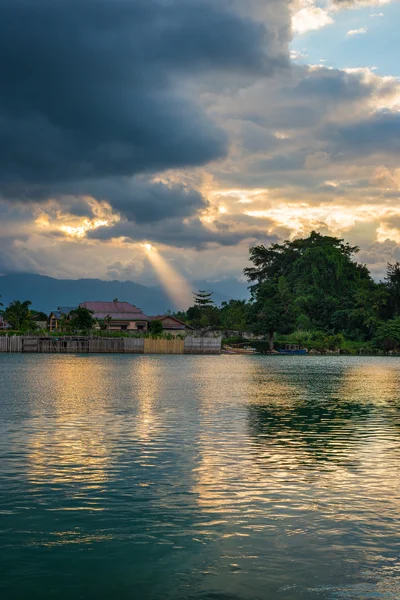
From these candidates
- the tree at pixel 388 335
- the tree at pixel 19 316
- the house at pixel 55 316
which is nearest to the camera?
the tree at pixel 388 335

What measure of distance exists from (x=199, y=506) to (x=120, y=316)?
5630 inches

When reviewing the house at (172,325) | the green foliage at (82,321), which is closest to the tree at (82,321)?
the green foliage at (82,321)

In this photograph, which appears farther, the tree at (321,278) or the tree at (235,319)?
the tree at (235,319)

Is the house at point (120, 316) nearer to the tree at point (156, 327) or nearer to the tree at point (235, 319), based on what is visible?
the tree at point (156, 327)

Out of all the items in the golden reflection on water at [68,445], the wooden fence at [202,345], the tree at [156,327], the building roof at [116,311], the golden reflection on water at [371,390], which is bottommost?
the golden reflection on water at [371,390]

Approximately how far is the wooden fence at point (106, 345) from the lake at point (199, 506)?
3561 inches

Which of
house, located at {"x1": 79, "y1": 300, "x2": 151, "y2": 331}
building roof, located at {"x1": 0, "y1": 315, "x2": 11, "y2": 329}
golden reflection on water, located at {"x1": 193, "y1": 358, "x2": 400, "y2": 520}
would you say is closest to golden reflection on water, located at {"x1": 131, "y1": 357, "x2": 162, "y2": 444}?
golden reflection on water, located at {"x1": 193, "y1": 358, "x2": 400, "y2": 520}

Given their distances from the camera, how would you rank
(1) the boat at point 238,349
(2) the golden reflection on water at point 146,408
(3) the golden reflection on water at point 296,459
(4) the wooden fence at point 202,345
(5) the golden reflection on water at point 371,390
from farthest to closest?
(1) the boat at point 238,349, (4) the wooden fence at point 202,345, (5) the golden reflection on water at point 371,390, (2) the golden reflection on water at point 146,408, (3) the golden reflection on water at point 296,459

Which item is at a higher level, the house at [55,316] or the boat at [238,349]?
the house at [55,316]

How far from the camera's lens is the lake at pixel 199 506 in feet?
34.1

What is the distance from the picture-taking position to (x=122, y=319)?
15500 centimetres

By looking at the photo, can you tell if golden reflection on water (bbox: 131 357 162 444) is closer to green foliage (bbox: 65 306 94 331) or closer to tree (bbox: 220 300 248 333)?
green foliage (bbox: 65 306 94 331)

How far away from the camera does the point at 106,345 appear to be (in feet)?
407

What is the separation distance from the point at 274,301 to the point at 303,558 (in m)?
123
